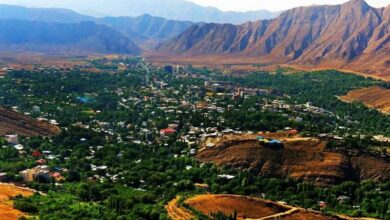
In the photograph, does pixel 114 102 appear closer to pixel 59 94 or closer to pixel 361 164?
pixel 59 94

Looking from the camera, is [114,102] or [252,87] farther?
[252,87]

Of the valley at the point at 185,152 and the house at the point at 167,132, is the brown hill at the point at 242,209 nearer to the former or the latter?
the valley at the point at 185,152

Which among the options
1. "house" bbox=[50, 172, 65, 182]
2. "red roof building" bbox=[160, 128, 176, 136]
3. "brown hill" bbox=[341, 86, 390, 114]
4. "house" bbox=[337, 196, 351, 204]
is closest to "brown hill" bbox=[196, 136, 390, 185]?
"house" bbox=[337, 196, 351, 204]

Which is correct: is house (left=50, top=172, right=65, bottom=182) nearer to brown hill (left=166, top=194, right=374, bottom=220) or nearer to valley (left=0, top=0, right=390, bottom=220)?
valley (left=0, top=0, right=390, bottom=220)

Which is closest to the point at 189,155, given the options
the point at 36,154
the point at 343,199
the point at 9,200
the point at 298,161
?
the point at 298,161

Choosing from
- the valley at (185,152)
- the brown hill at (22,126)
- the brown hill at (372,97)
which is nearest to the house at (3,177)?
the valley at (185,152)

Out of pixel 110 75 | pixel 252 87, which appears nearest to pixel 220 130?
pixel 252 87

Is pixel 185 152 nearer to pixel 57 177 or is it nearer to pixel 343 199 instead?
pixel 57 177
